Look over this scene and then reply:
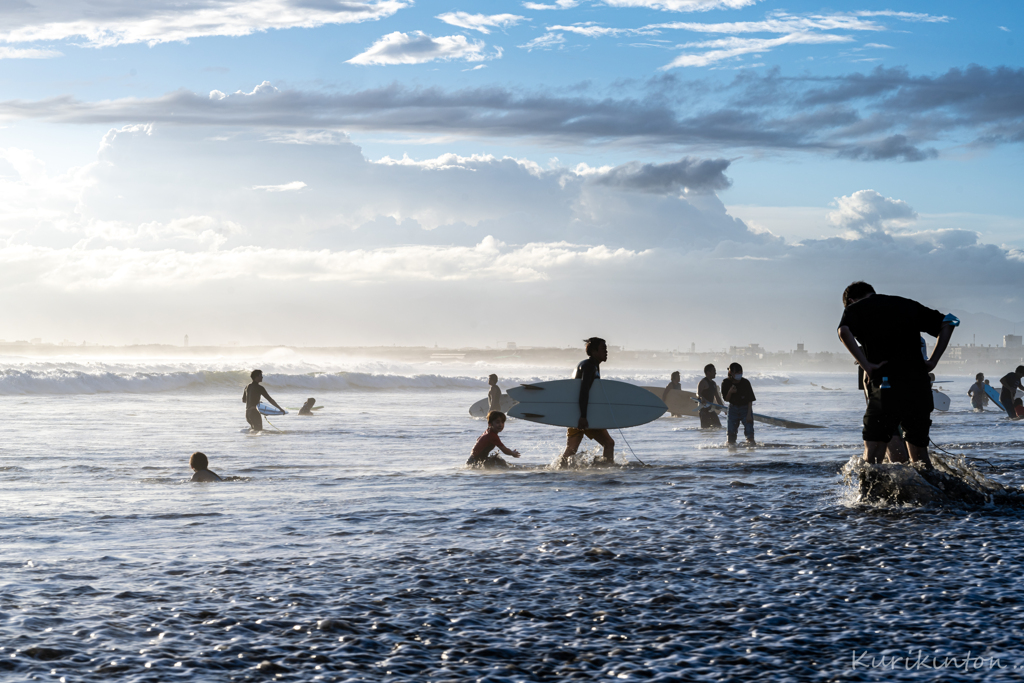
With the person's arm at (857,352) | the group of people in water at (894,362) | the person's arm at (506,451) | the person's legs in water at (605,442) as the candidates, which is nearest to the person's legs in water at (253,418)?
the person's arm at (506,451)

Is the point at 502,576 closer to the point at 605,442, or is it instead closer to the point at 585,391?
the point at 585,391

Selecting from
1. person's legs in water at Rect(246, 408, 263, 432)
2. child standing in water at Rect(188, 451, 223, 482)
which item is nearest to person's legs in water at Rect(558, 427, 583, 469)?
child standing in water at Rect(188, 451, 223, 482)

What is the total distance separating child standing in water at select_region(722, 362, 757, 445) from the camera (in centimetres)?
1489

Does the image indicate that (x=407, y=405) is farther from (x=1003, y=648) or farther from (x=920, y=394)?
(x=1003, y=648)

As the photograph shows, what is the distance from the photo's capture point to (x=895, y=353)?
24.8ft

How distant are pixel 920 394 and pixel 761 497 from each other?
6.47 feet

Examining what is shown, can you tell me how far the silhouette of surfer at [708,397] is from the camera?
1870 centimetres

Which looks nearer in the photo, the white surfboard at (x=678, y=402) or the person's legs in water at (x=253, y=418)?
the person's legs in water at (x=253, y=418)

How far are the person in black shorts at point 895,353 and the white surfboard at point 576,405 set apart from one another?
524 cm

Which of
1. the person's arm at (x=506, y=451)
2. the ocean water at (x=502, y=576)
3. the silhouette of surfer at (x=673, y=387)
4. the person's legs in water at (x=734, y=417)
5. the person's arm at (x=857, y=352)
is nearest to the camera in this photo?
the ocean water at (x=502, y=576)

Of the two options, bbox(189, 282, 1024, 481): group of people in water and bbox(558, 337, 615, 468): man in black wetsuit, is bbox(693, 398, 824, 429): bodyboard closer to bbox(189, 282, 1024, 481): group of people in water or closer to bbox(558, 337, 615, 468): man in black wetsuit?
bbox(558, 337, 615, 468): man in black wetsuit

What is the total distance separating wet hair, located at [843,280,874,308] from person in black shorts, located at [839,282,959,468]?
4.1 inches

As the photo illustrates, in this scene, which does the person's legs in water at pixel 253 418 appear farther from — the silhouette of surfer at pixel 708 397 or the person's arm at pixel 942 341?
the person's arm at pixel 942 341

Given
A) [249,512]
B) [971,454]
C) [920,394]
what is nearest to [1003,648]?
[920,394]
